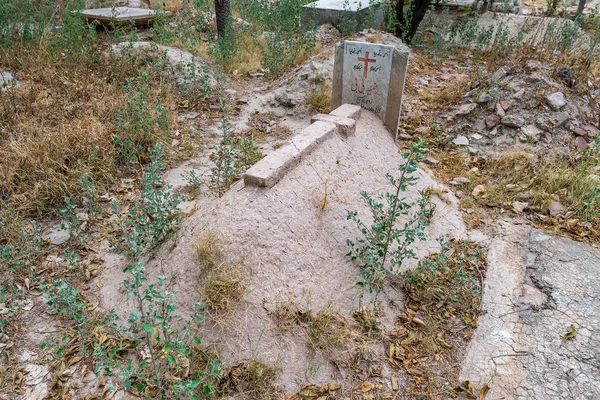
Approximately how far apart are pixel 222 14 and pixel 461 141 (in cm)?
450

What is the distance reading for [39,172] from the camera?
3.71 meters

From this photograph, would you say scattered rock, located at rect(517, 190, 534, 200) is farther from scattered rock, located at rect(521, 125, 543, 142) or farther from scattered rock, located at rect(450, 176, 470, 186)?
scattered rock, located at rect(521, 125, 543, 142)

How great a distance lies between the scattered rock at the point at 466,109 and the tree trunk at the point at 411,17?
284cm

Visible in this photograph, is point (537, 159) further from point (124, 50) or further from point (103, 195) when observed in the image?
point (124, 50)

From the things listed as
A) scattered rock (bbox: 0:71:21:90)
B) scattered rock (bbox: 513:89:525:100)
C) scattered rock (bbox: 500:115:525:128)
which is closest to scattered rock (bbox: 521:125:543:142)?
scattered rock (bbox: 500:115:525:128)

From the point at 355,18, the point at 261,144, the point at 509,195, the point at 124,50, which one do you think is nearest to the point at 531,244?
the point at 509,195

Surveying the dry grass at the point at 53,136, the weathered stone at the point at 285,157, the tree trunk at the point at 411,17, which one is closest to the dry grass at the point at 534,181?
the weathered stone at the point at 285,157

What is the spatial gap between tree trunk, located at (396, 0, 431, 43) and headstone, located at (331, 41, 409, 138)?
3.59m

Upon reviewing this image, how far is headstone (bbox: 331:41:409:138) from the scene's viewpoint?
14.0ft

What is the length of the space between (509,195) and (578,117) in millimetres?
1571

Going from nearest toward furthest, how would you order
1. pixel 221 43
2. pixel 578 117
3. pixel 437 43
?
pixel 578 117 < pixel 221 43 < pixel 437 43

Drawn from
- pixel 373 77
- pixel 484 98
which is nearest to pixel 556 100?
pixel 484 98

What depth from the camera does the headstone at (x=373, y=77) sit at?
14.0 ft

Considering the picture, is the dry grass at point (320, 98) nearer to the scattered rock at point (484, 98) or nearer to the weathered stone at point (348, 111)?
the weathered stone at point (348, 111)
